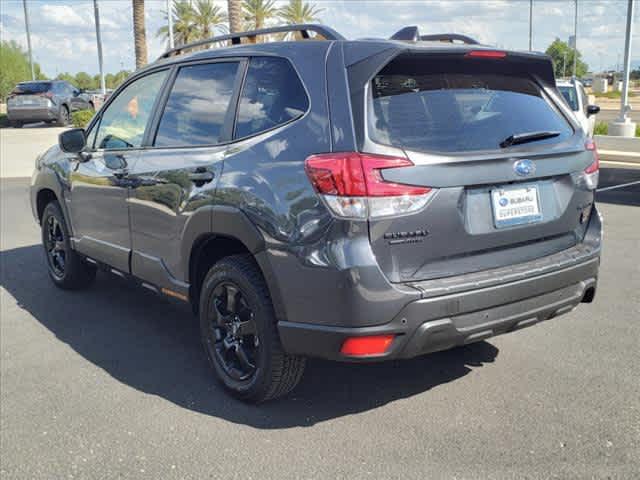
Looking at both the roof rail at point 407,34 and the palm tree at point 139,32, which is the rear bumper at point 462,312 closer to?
the roof rail at point 407,34

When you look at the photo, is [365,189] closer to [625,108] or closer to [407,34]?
[407,34]

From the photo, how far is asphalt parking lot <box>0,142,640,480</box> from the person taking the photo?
326 cm

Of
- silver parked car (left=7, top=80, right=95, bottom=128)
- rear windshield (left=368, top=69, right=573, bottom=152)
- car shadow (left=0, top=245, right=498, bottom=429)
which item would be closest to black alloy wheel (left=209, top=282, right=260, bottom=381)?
car shadow (left=0, top=245, right=498, bottom=429)

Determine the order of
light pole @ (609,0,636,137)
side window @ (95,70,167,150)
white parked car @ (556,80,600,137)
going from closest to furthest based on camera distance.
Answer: side window @ (95,70,167,150), white parked car @ (556,80,600,137), light pole @ (609,0,636,137)

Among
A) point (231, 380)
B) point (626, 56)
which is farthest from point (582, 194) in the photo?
point (626, 56)

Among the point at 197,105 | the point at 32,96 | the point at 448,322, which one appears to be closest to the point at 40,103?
the point at 32,96

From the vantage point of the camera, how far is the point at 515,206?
3451 millimetres

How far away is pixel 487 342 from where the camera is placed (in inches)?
186

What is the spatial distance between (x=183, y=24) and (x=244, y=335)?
47.8 metres

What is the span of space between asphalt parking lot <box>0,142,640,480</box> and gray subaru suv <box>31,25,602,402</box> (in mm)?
352

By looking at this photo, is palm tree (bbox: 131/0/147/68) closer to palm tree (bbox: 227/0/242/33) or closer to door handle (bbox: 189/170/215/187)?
palm tree (bbox: 227/0/242/33)

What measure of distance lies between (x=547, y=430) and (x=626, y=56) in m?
19.6

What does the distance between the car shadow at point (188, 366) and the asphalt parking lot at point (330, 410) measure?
0.01 m

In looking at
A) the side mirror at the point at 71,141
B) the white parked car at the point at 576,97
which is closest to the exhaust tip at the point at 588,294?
the side mirror at the point at 71,141
